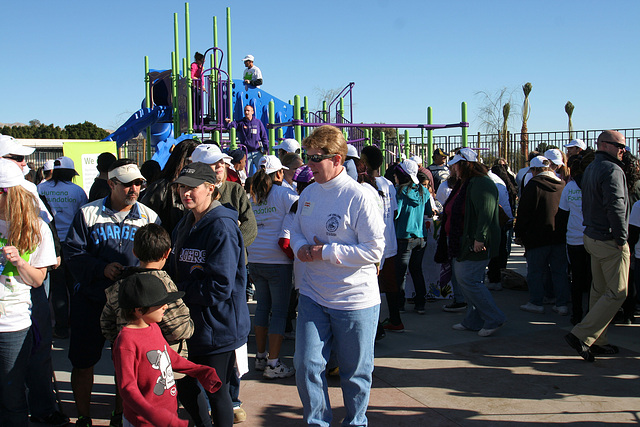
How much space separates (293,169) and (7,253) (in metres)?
3.29

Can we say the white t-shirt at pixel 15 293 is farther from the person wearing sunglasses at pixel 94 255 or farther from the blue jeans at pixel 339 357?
the blue jeans at pixel 339 357

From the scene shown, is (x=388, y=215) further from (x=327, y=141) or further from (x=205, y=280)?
(x=205, y=280)

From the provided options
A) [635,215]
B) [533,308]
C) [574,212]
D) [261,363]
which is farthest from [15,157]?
[635,215]

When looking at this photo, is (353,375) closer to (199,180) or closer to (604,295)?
(199,180)

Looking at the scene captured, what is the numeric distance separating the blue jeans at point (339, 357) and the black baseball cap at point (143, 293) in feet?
2.83

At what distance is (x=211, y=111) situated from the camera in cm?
1312

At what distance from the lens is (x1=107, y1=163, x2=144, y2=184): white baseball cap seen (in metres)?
3.69

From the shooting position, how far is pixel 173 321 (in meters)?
3.07

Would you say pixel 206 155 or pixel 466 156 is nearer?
pixel 206 155

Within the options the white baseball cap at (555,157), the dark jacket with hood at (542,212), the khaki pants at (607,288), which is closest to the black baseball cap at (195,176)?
the khaki pants at (607,288)

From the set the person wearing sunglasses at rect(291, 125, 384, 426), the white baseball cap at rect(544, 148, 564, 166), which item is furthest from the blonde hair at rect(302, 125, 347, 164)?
the white baseball cap at rect(544, 148, 564, 166)

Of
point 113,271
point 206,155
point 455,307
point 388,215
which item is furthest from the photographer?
point 455,307

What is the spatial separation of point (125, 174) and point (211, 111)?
9.74m

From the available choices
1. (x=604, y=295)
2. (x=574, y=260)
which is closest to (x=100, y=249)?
(x=604, y=295)
